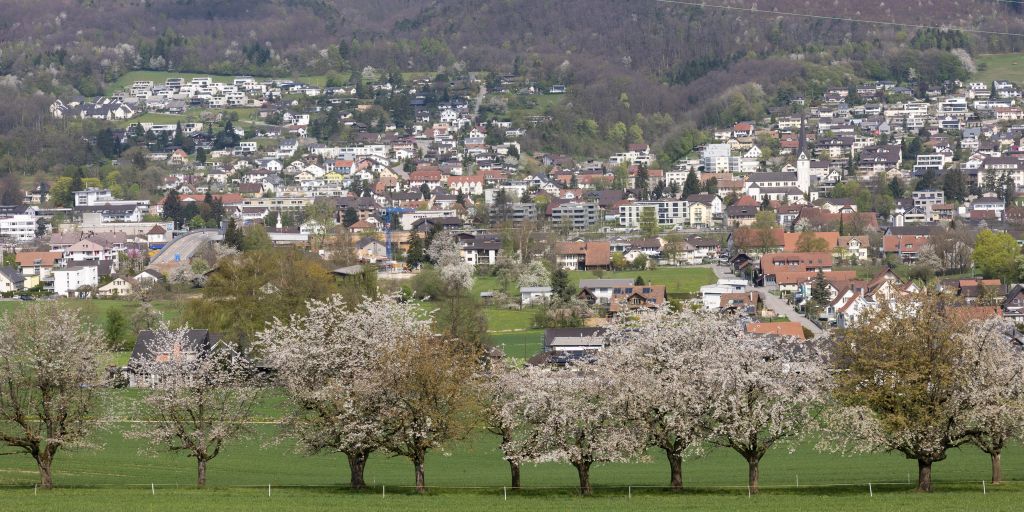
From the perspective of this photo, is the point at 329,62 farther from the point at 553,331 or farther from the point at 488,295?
the point at 553,331

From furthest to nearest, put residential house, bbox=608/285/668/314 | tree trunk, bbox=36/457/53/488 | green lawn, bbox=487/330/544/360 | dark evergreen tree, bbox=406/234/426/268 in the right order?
dark evergreen tree, bbox=406/234/426/268 → residential house, bbox=608/285/668/314 → green lawn, bbox=487/330/544/360 → tree trunk, bbox=36/457/53/488

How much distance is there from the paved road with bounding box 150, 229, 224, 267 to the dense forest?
29.3 metres

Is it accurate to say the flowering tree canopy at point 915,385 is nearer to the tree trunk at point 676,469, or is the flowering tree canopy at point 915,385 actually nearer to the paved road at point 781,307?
the tree trunk at point 676,469

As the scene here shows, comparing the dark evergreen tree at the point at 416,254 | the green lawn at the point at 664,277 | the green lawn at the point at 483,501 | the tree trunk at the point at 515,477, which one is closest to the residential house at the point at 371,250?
the dark evergreen tree at the point at 416,254

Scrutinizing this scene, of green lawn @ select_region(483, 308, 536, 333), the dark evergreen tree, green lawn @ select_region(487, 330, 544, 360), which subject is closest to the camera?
green lawn @ select_region(487, 330, 544, 360)

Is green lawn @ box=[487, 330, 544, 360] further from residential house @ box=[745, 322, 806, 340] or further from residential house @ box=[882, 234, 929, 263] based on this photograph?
residential house @ box=[882, 234, 929, 263]

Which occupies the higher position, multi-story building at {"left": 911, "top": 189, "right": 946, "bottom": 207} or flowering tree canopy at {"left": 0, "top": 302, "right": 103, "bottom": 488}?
multi-story building at {"left": 911, "top": 189, "right": 946, "bottom": 207}

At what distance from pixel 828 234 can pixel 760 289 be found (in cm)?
1070

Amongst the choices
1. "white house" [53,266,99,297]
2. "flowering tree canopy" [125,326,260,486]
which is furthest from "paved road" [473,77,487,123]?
"flowering tree canopy" [125,326,260,486]

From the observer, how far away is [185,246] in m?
73.5

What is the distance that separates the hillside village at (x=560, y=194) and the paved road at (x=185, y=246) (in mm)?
263

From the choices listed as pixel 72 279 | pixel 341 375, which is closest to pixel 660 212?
pixel 72 279

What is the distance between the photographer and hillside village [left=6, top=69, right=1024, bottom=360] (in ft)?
205

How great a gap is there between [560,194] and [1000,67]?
146 ft
